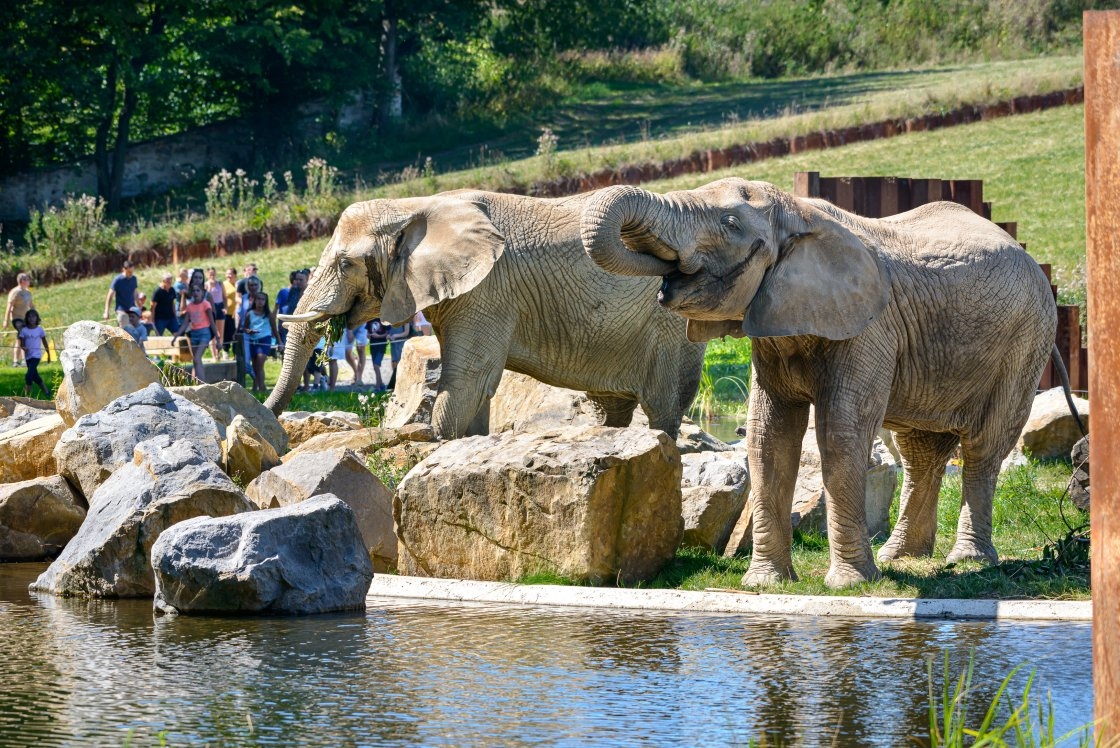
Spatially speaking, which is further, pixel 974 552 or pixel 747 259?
pixel 974 552

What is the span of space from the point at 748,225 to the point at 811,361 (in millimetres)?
911

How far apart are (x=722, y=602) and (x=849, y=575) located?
2.30 ft

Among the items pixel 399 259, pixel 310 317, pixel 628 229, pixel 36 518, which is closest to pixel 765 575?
pixel 628 229

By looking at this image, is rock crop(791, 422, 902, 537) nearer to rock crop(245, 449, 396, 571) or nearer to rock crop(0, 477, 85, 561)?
rock crop(245, 449, 396, 571)

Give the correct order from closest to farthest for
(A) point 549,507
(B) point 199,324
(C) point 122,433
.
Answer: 1. (A) point 549,507
2. (C) point 122,433
3. (B) point 199,324

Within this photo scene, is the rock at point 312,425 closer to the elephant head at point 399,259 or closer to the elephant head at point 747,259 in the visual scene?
the elephant head at point 399,259

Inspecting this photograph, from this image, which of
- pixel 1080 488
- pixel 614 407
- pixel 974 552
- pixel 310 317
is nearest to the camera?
pixel 974 552

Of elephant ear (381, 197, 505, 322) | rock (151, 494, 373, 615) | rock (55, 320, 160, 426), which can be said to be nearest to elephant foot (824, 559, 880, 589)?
rock (151, 494, 373, 615)

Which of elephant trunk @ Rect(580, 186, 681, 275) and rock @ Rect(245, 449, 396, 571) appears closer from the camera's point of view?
elephant trunk @ Rect(580, 186, 681, 275)

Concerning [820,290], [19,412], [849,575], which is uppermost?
[820,290]

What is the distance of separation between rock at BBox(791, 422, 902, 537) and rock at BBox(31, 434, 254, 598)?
11.0 ft

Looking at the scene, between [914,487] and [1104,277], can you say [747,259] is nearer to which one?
A: [914,487]

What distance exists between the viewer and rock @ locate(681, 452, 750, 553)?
10.2 m

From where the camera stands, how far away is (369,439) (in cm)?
1185
